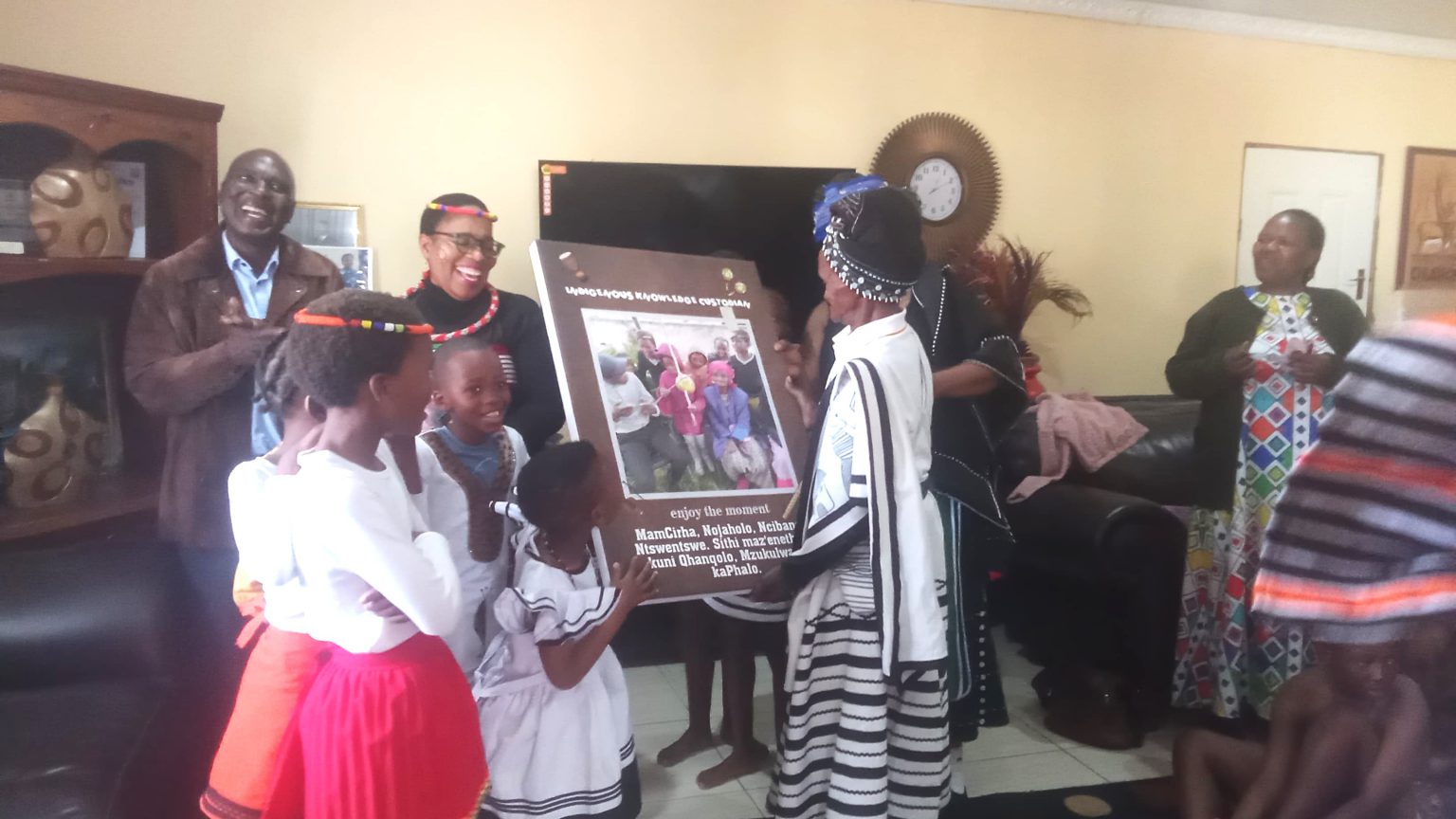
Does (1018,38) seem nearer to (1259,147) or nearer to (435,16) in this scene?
(1259,147)

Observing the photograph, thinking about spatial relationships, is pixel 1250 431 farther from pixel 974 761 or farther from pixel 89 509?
pixel 89 509

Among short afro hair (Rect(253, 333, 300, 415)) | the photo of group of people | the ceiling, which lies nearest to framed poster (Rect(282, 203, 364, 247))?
short afro hair (Rect(253, 333, 300, 415))

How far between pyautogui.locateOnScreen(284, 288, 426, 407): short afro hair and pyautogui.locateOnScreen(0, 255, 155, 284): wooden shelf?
1.40m

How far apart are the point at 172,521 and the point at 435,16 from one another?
203 cm

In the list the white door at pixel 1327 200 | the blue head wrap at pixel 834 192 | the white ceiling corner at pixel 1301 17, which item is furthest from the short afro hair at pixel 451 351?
the white door at pixel 1327 200

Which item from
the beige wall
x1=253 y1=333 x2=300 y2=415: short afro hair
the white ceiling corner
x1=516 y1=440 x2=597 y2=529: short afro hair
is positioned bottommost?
x1=516 y1=440 x2=597 y2=529: short afro hair

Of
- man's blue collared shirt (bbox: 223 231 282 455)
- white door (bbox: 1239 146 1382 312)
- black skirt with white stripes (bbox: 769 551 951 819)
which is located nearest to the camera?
black skirt with white stripes (bbox: 769 551 951 819)

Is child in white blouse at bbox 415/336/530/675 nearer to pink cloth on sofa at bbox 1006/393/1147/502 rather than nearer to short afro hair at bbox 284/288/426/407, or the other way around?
→ short afro hair at bbox 284/288/426/407

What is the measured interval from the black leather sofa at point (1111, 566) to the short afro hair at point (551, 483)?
1688 millimetres

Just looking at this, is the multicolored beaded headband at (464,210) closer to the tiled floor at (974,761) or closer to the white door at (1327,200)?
the tiled floor at (974,761)

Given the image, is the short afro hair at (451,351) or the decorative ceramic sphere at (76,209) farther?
the decorative ceramic sphere at (76,209)

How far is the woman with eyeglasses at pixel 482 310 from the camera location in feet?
6.89

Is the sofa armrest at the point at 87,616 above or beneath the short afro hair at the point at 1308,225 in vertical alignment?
beneath

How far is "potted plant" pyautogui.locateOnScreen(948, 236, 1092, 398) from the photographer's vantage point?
3686 millimetres
